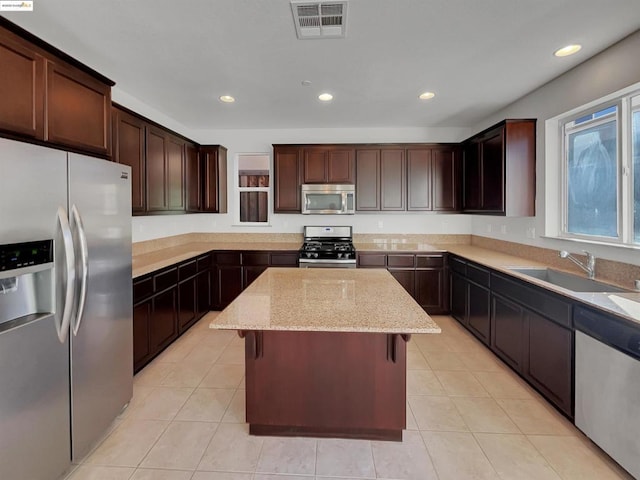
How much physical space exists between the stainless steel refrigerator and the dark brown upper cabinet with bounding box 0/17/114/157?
254 mm

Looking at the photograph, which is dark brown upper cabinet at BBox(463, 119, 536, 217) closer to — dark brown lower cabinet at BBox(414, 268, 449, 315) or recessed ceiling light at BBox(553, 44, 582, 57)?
recessed ceiling light at BBox(553, 44, 582, 57)

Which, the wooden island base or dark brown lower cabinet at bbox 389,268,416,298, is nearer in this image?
the wooden island base

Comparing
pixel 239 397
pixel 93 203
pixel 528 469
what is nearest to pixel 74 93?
pixel 93 203

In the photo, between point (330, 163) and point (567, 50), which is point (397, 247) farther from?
point (567, 50)

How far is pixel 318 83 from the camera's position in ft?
10.3

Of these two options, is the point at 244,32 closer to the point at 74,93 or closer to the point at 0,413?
the point at 74,93

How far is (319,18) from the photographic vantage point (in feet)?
6.89

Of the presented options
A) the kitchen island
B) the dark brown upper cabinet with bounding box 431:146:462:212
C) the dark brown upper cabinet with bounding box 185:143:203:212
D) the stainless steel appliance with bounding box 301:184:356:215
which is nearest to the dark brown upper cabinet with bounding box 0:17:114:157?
the kitchen island

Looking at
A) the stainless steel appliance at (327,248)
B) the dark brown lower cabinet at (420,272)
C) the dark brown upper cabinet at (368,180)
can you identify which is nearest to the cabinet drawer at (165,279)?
the stainless steel appliance at (327,248)

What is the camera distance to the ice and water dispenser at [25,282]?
54.5 inches

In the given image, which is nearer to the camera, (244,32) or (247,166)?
(244,32)

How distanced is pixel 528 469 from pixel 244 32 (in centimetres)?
328

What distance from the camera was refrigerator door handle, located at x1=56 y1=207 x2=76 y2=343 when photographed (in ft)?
5.33

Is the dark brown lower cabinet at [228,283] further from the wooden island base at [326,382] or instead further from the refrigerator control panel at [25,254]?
the refrigerator control panel at [25,254]
